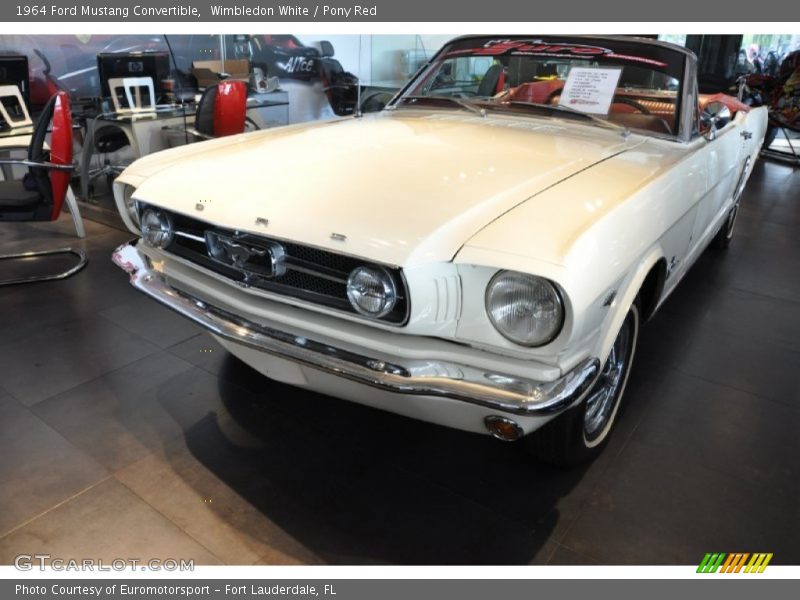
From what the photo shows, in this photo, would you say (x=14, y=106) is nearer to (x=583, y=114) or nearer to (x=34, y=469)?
(x=34, y=469)

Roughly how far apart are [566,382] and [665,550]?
66 cm

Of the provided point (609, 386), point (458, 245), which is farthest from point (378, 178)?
point (609, 386)

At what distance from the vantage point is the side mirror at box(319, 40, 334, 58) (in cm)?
798

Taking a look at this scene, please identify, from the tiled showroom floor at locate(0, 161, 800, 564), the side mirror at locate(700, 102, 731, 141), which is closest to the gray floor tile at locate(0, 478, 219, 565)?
the tiled showroom floor at locate(0, 161, 800, 564)

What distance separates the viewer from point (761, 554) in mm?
1795

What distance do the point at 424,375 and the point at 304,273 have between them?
0.45 m

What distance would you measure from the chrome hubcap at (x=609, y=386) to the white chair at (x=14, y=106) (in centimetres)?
457

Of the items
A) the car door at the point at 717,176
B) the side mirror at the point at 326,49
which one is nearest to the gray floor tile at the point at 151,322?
the car door at the point at 717,176

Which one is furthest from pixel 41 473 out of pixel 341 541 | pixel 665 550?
pixel 665 550

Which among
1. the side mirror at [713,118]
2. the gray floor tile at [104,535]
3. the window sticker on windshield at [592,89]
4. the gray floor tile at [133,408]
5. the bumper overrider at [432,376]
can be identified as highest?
the window sticker on windshield at [592,89]

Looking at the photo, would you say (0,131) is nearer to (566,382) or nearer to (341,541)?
(341,541)

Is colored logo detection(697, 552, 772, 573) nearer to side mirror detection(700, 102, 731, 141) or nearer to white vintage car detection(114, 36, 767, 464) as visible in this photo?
white vintage car detection(114, 36, 767, 464)

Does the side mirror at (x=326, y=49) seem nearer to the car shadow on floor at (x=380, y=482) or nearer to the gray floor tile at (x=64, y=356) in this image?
the gray floor tile at (x=64, y=356)

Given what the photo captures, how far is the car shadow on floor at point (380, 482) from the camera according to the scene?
1.81m
